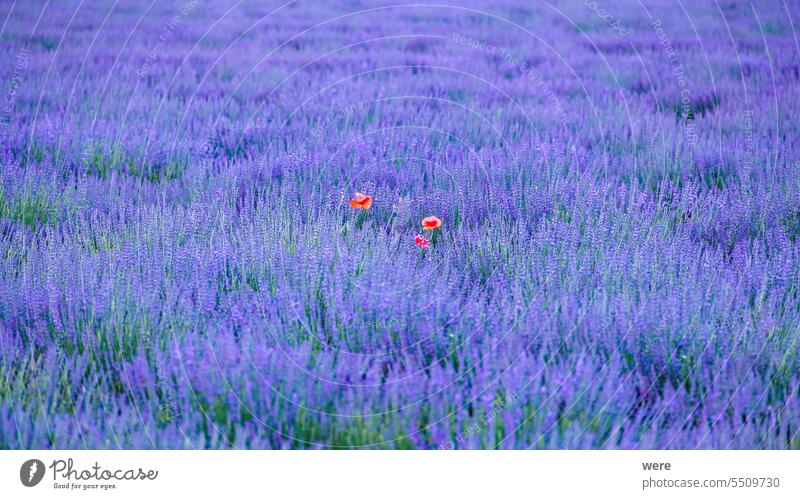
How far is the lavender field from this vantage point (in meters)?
1.60

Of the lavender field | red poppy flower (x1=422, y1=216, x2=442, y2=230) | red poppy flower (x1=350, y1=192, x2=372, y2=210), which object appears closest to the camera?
the lavender field

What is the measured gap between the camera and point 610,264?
79.9 inches
